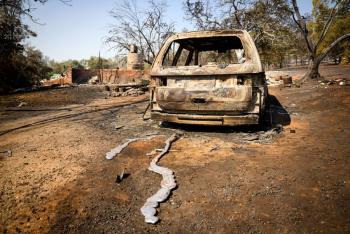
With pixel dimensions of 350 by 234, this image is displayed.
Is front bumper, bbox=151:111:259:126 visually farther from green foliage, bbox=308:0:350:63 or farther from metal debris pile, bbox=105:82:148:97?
green foliage, bbox=308:0:350:63

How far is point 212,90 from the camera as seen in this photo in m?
4.16

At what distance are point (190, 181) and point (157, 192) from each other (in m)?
0.39

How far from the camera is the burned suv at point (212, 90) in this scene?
160 inches

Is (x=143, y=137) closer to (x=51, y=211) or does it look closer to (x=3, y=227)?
(x=51, y=211)

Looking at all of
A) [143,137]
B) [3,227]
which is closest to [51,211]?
[3,227]

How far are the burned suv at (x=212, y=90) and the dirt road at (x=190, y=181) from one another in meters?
0.34

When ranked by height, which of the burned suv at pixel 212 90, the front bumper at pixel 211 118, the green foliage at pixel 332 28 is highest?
the green foliage at pixel 332 28

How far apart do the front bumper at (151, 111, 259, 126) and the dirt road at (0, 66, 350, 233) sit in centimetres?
25

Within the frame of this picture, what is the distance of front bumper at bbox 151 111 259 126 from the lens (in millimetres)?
4141

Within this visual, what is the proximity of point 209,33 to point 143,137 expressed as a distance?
2.02 m

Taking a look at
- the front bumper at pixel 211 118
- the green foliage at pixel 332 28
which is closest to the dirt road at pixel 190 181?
the front bumper at pixel 211 118

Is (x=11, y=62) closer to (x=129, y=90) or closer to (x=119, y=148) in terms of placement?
(x=129, y=90)

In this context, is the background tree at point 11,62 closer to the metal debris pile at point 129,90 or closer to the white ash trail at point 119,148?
the metal debris pile at point 129,90

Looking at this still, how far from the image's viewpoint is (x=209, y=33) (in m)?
4.62
